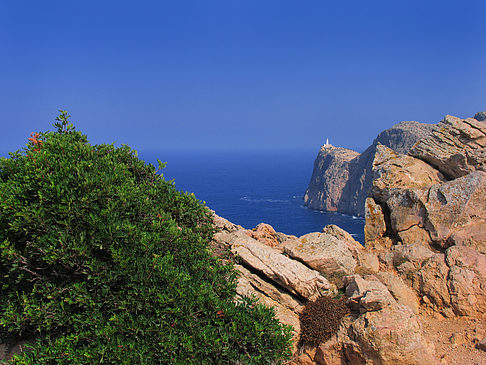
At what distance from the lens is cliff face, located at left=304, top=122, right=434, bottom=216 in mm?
165250

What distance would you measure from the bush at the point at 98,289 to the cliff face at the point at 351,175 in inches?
6217

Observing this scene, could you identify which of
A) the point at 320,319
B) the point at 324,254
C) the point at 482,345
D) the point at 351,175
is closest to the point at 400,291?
the point at 482,345

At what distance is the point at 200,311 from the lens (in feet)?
37.7

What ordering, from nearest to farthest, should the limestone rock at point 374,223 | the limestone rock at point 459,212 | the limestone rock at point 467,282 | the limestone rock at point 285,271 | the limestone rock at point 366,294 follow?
the limestone rock at point 366,294
the limestone rock at point 467,282
the limestone rock at point 285,271
the limestone rock at point 459,212
the limestone rock at point 374,223

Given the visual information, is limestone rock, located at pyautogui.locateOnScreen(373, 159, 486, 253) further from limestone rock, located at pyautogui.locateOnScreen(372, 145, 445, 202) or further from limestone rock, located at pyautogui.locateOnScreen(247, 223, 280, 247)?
limestone rock, located at pyautogui.locateOnScreen(247, 223, 280, 247)

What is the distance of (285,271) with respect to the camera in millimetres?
15320

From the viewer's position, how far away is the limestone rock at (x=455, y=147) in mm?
20328

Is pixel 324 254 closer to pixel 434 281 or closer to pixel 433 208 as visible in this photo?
pixel 434 281

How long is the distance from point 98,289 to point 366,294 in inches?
383

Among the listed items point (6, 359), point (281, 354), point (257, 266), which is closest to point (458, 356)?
point (281, 354)

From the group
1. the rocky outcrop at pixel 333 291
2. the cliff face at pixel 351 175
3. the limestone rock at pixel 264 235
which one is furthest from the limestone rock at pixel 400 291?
the cliff face at pixel 351 175

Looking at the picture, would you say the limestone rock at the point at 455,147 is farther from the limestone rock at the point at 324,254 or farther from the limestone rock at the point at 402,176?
the limestone rock at the point at 324,254

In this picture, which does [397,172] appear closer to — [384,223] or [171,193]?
[384,223]

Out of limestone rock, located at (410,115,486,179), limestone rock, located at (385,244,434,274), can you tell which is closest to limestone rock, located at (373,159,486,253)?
limestone rock, located at (385,244,434,274)
